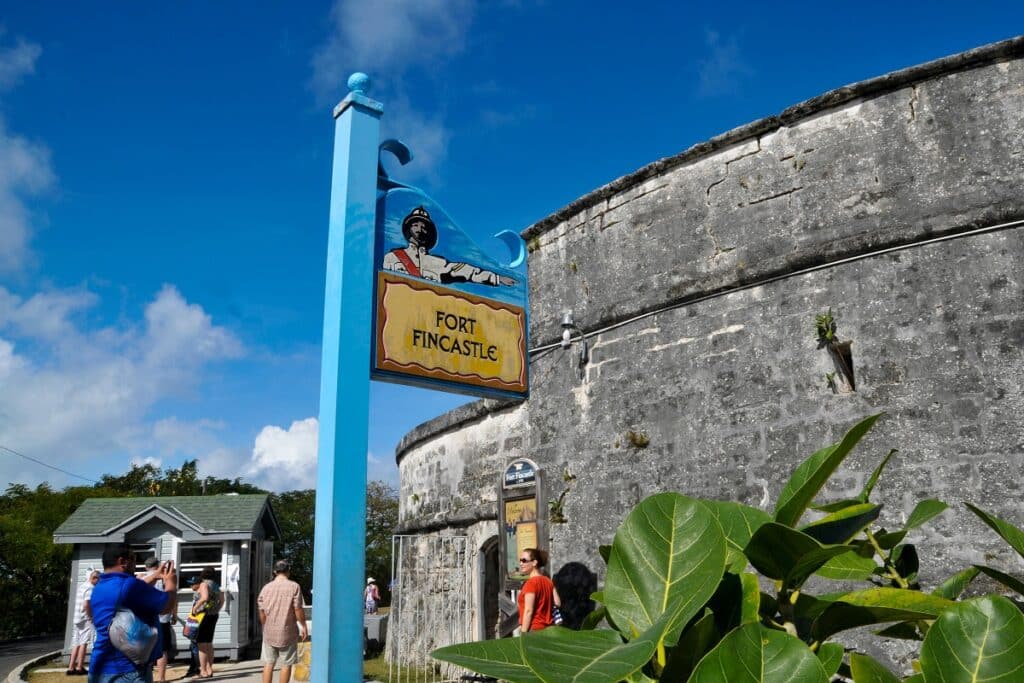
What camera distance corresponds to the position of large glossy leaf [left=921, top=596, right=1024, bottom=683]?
2.17ft

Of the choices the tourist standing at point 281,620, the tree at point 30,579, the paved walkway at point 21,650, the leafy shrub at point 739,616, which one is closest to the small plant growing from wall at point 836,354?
the leafy shrub at point 739,616

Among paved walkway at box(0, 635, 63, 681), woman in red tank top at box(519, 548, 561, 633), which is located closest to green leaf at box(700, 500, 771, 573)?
woman in red tank top at box(519, 548, 561, 633)

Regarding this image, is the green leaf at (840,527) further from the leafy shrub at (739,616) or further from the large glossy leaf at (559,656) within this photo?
the large glossy leaf at (559,656)

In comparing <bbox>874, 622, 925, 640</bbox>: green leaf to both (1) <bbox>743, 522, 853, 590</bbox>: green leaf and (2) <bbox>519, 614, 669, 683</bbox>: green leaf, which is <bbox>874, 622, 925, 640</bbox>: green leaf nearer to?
(1) <bbox>743, 522, 853, 590</bbox>: green leaf

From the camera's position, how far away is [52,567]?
24.5 meters

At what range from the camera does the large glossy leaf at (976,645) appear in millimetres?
662

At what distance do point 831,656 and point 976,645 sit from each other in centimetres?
12

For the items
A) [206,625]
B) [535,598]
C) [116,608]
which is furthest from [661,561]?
[206,625]

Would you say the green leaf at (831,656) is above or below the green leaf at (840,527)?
below

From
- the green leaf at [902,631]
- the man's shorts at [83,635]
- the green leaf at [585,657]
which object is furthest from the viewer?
the man's shorts at [83,635]

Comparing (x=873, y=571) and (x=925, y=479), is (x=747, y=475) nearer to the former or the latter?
(x=925, y=479)

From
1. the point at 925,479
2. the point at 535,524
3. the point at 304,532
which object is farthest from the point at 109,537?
the point at 304,532

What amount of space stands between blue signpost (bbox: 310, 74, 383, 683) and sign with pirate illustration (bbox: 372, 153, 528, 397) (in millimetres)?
284

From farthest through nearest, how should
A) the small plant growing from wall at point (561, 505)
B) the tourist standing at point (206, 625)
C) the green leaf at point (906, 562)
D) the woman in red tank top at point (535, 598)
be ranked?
the tourist standing at point (206, 625) → the small plant growing from wall at point (561, 505) → the woman in red tank top at point (535, 598) → the green leaf at point (906, 562)
